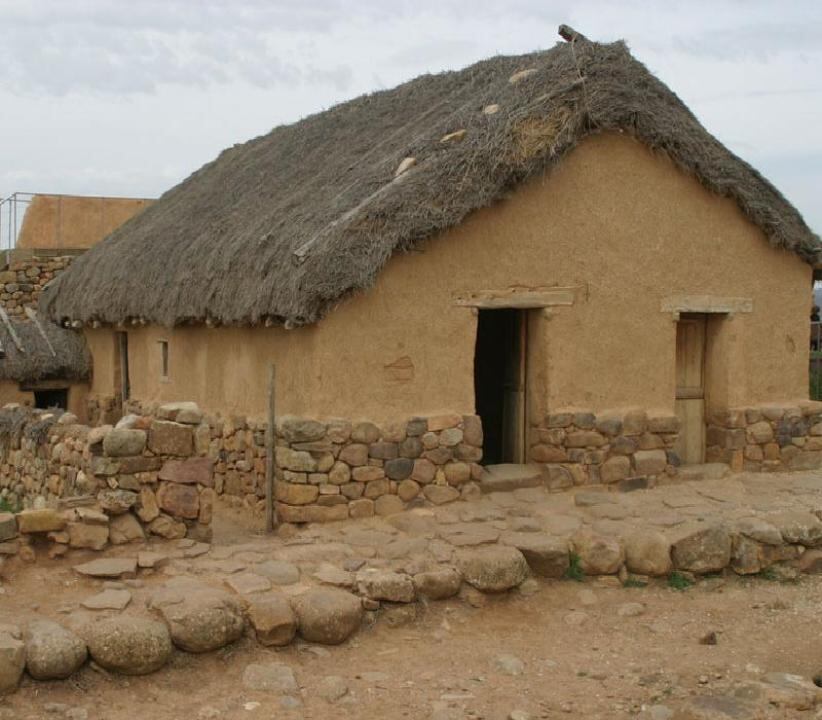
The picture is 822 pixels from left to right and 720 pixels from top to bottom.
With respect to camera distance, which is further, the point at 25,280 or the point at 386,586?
the point at 25,280

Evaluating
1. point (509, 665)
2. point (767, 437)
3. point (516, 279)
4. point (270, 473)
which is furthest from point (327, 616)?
point (767, 437)

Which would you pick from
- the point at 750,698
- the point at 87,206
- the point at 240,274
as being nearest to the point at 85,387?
the point at 87,206

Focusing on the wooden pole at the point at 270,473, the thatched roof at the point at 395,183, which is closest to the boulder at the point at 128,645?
the wooden pole at the point at 270,473

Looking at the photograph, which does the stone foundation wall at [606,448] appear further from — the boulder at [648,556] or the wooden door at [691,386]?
the boulder at [648,556]

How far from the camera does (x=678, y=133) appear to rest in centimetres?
1101

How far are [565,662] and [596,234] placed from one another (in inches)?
192

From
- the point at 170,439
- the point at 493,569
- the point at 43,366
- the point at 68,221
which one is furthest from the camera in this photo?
the point at 68,221

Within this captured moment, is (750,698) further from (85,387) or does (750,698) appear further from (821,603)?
(85,387)

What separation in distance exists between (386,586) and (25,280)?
11663 mm

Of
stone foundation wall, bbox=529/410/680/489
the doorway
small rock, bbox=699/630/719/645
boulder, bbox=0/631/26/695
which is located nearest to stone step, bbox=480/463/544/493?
stone foundation wall, bbox=529/410/680/489

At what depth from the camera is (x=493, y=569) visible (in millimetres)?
8367

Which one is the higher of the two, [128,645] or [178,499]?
[178,499]

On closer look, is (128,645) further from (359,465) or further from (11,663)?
(359,465)

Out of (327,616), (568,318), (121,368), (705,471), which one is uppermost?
(568,318)
